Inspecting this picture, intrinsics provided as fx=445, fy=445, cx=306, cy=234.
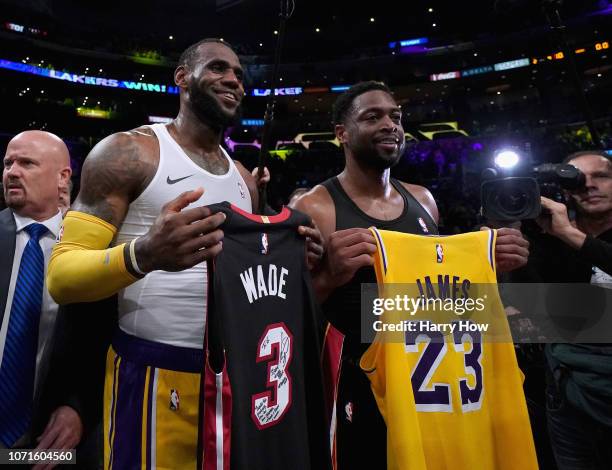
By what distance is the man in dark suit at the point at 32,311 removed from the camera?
5.18 ft

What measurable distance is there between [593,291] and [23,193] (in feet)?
8.71

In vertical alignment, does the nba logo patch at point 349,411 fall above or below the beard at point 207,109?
below

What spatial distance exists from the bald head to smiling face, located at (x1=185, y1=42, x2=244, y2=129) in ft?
2.32

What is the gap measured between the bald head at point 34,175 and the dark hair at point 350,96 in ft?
4.58

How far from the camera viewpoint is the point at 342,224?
1978mm

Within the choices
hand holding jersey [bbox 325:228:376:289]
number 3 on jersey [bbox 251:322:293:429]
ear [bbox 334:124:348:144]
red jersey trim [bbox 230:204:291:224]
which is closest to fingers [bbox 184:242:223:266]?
red jersey trim [bbox 230:204:291:224]

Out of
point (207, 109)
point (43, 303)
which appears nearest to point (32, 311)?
point (43, 303)

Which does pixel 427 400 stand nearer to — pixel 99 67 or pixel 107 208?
pixel 107 208

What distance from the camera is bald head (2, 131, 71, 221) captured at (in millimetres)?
1926

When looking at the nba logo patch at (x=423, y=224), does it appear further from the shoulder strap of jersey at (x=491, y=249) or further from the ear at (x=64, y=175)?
the ear at (x=64, y=175)

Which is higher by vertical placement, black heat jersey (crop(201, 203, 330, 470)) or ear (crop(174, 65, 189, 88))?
ear (crop(174, 65, 189, 88))

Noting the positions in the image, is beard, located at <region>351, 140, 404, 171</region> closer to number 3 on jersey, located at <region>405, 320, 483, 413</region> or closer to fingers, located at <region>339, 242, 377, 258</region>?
fingers, located at <region>339, 242, 377, 258</region>

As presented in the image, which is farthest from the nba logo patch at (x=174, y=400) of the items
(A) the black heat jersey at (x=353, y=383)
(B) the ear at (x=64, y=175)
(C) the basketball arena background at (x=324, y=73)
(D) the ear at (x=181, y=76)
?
(C) the basketball arena background at (x=324, y=73)

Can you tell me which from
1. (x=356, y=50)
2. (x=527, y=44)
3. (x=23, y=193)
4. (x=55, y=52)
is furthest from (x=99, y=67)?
(x=23, y=193)
